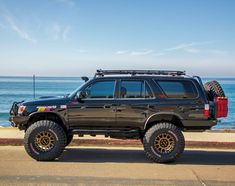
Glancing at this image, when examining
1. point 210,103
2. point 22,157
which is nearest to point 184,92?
point 210,103

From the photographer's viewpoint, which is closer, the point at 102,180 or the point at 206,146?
the point at 102,180

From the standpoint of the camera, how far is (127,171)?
322 inches

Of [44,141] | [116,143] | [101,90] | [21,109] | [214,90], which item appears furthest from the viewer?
[116,143]

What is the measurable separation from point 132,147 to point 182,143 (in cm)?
238

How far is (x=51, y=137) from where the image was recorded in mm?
9195

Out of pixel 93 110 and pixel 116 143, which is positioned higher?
pixel 93 110

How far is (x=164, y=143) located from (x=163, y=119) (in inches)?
20.1

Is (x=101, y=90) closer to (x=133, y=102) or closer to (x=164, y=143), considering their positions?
(x=133, y=102)

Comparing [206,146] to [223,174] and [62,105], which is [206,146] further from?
[62,105]

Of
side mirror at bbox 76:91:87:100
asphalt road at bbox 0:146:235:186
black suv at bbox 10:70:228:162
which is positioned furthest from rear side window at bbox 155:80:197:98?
side mirror at bbox 76:91:87:100

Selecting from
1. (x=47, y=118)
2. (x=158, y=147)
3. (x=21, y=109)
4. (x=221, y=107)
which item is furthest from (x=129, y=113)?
(x=21, y=109)

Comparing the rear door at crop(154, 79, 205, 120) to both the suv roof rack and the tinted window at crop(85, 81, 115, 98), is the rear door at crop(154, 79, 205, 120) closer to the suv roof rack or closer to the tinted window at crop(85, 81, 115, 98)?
the suv roof rack

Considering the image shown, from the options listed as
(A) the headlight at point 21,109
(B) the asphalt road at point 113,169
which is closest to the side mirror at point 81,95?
(A) the headlight at point 21,109

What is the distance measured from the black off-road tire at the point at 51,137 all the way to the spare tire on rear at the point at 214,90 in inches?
123
